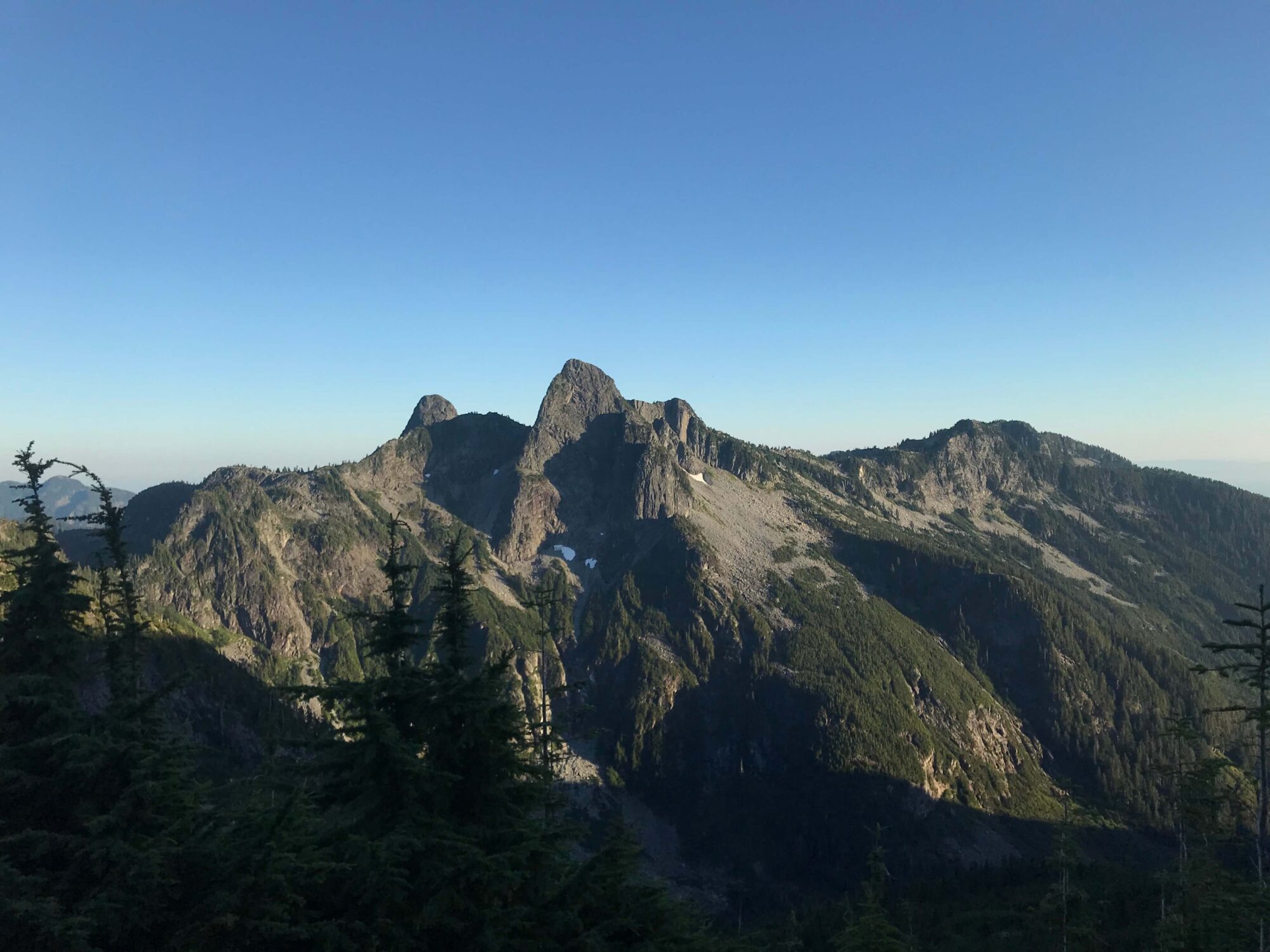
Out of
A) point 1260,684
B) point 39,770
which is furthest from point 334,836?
point 1260,684

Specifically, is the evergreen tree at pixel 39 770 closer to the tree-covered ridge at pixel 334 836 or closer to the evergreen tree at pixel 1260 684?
the tree-covered ridge at pixel 334 836

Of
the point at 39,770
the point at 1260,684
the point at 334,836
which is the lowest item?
the point at 334,836

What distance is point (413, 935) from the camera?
48.3 feet

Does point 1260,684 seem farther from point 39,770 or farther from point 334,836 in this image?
point 39,770

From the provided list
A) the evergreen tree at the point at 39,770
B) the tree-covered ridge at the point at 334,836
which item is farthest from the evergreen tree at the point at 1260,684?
the evergreen tree at the point at 39,770

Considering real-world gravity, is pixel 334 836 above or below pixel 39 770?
below

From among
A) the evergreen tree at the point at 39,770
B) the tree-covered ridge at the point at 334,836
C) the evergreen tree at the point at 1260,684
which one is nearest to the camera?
the evergreen tree at the point at 39,770

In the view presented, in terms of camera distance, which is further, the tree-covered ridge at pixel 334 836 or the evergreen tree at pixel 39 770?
the tree-covered ridge at pixel 334 836

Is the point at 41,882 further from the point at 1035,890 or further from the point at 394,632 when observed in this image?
the point at 1035,890

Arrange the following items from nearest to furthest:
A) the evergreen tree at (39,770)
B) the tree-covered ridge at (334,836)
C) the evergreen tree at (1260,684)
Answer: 1. the evergreen tree at (39,770)
2. the tree-covered ridge at (334,836)
3. the evergreen tree at (1260,684)

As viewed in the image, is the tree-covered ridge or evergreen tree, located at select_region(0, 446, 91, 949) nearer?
evergreen tree, located at select_region(0, 446, 91, 949)

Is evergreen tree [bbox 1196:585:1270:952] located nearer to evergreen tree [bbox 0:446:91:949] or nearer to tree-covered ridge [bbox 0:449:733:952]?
tree-covered ridge [bbox 0:449:733:952]

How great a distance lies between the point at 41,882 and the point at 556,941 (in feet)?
32.8

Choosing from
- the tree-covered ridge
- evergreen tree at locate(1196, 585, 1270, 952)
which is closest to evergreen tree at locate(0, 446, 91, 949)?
the tree-covered ridge
